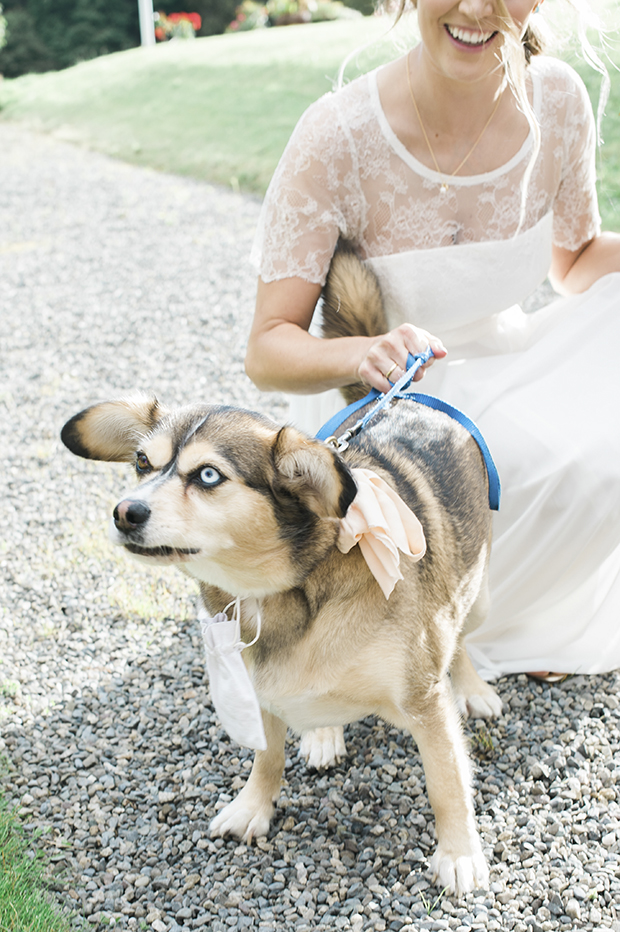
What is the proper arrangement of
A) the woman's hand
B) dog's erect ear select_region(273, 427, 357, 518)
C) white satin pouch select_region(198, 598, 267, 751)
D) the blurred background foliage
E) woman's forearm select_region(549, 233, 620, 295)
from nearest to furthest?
1. dog's erect ear select_region(273, 427, 357, 518)
2. white satin pouch select_region(198, 598, 267, 751)
3. the woman's hand
4. woman's forearm select_region(549, 233, 620, 295)
5. the blurred background foliage

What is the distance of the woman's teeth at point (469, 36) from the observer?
254cm

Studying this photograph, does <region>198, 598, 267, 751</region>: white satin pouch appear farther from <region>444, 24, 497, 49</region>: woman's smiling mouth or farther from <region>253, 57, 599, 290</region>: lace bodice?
<region>444, 24, 497, 49</region>: woman's smiling mouth

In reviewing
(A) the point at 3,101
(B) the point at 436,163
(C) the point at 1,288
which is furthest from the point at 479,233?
(A) the point at 3,101

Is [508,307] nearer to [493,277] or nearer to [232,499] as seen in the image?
[493,277]

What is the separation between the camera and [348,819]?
2.52m

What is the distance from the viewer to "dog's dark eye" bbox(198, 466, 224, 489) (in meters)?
1.83

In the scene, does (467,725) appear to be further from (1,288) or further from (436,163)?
(1,288)

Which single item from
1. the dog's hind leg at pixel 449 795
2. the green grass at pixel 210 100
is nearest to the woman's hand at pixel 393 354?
the dog's hind leg at pixel 449 795

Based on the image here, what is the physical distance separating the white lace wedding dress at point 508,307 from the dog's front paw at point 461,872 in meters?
0.92

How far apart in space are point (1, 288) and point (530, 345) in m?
6.54

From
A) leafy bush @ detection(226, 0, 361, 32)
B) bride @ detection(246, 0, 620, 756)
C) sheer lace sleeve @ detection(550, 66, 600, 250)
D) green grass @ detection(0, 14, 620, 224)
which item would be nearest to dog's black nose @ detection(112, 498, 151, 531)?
bride @ detection(246, 0, 620, 756)

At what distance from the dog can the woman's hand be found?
0.18 metres

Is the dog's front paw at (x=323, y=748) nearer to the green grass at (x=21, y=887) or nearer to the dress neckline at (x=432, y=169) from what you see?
the green grass at (x=21, y=887)

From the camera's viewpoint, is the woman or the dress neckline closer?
the woman
